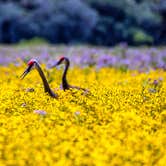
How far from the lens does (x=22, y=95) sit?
7.92 m

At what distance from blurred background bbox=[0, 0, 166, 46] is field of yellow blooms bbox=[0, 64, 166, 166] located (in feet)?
55.7

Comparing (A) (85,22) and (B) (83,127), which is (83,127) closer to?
(B) (83,127)

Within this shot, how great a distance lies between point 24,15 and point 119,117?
2007cm

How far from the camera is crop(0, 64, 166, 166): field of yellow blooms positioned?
5219 mm

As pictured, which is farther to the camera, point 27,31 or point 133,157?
point 27,31

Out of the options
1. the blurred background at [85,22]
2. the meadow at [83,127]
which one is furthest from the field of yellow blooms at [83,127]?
the blurred background at [85,22]

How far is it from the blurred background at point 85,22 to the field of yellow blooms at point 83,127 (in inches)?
669

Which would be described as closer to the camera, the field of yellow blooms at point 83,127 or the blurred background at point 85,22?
the field of yellow blooms at point 83,127

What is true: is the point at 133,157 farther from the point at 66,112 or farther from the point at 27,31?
the point at 27,31

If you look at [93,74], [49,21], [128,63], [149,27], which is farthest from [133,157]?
[149,27]

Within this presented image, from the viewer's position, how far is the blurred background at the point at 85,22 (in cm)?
2544

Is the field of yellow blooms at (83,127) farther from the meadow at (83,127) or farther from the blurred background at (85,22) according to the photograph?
the blurred background at (85,22)

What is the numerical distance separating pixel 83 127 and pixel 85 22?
64.0 ft

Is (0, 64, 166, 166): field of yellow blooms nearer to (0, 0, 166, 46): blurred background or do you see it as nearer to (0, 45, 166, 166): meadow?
(0, 45, 166, 166): meadow
